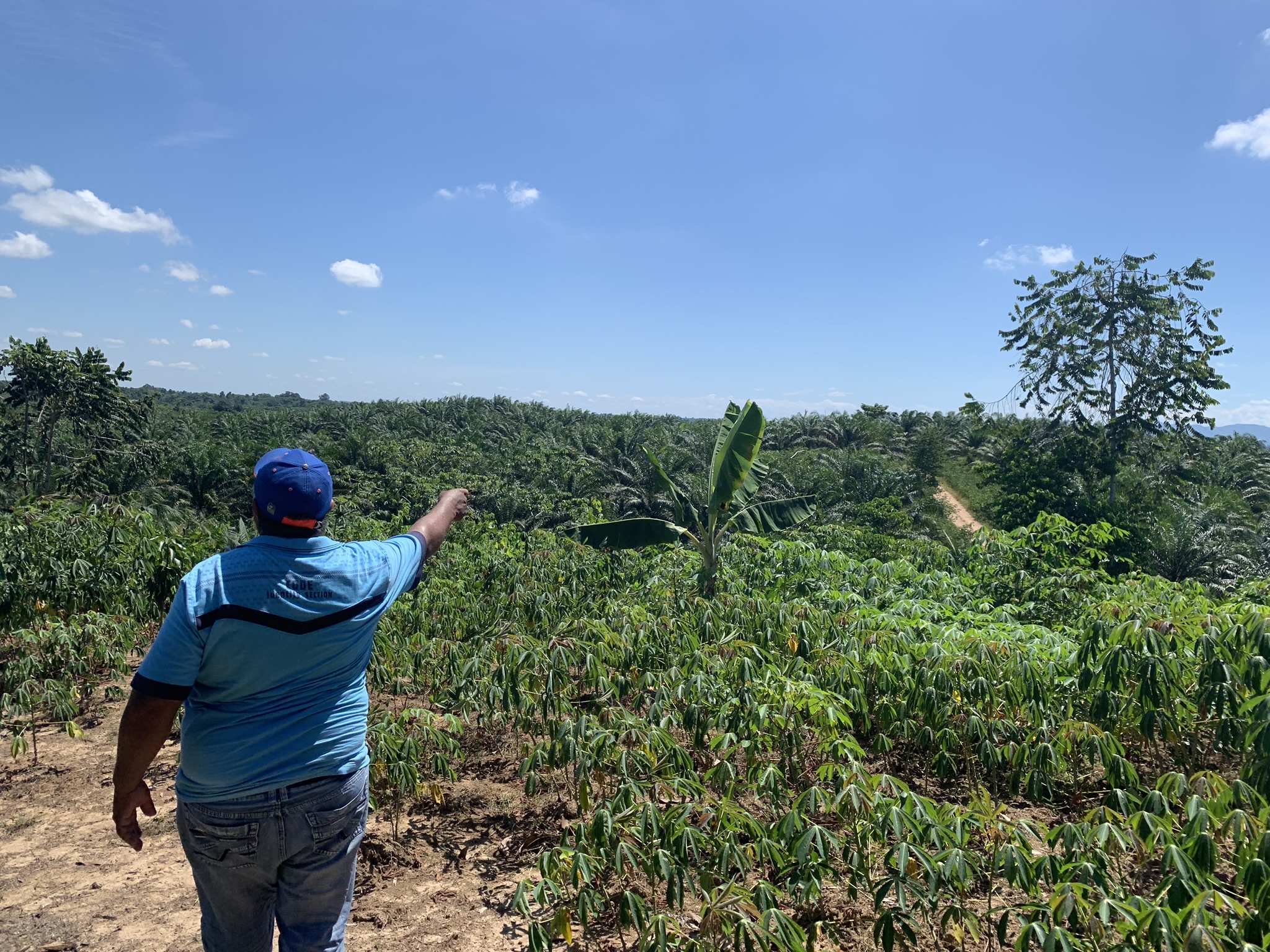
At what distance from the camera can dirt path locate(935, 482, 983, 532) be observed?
22109 mm

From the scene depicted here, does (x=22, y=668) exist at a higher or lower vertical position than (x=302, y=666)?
lower

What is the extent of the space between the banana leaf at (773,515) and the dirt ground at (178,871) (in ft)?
15.3

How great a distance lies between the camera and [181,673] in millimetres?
1538

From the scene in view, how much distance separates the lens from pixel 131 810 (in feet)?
5.44

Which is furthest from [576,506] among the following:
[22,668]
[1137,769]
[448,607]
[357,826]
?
[357,826]

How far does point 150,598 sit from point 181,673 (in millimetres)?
5342

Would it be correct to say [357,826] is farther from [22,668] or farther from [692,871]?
[22,668]

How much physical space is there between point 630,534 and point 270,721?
6.18 meters

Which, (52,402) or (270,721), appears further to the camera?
(52,402)

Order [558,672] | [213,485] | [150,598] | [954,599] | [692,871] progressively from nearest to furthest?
1. [692,871]
2. [558,672]
3. [150,598]
4. [954,599]
5. [213,485]

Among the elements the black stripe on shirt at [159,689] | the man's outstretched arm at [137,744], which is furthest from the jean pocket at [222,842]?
the black stripe on shirt at [159,689]

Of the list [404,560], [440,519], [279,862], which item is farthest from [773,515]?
[279,862]

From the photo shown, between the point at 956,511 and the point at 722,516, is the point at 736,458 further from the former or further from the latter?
the point at 956,511

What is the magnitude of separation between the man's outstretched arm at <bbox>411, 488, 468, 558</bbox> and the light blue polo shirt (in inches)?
13.1
